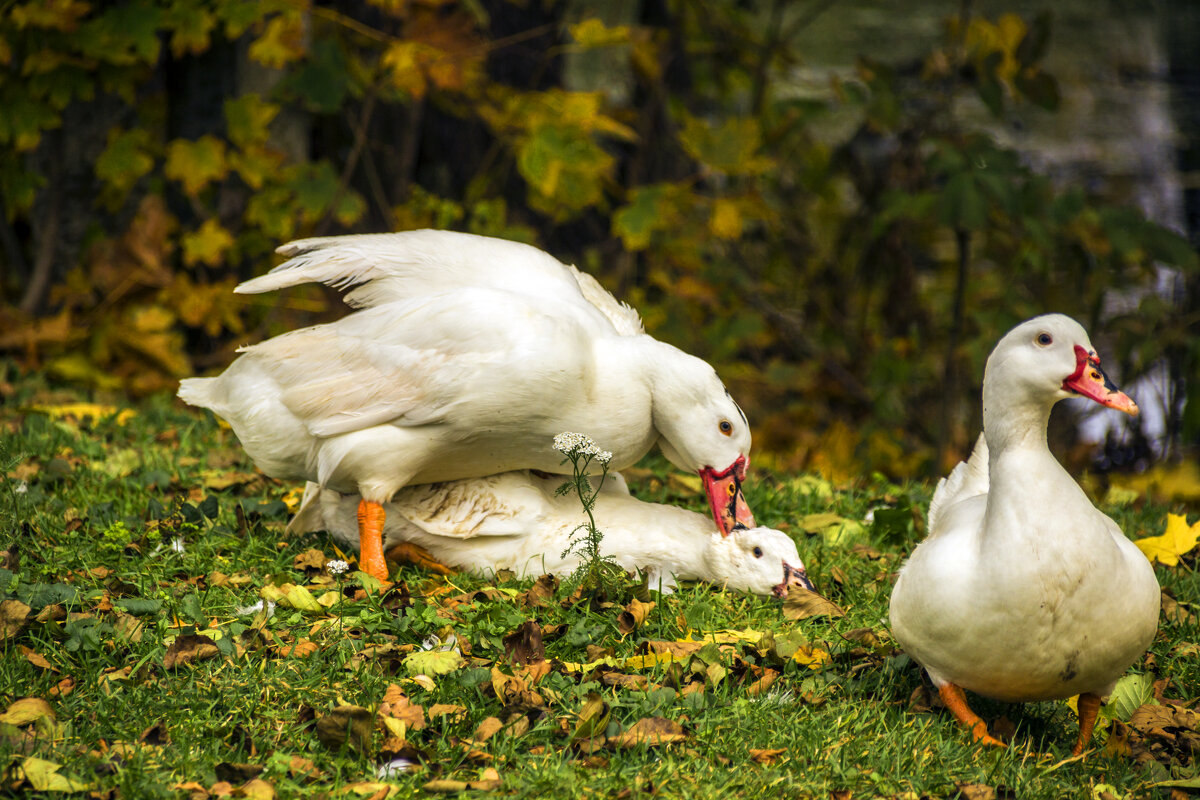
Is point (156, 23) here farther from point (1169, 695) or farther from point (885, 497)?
point (1169, 695)

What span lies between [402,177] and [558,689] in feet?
16.9

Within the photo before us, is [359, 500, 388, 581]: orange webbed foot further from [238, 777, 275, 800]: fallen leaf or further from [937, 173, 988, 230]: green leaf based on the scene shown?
[937, 173, 988, 230]: green leaf

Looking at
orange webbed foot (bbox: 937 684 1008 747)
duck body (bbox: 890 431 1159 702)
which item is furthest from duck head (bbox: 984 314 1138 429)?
orange webbed foot (bbox: 937 684 1008 747)

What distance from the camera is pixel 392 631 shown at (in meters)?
3.24

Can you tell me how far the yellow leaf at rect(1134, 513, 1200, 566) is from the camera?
411 centimetres

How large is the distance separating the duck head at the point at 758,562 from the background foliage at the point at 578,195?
83.9 inches

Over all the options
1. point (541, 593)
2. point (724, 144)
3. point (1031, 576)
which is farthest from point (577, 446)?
point (724, 144)

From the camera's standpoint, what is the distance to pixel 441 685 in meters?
2.83

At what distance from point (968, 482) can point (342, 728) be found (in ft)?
6.42

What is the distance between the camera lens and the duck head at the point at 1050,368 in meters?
2.66

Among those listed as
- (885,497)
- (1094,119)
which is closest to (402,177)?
(885,497)

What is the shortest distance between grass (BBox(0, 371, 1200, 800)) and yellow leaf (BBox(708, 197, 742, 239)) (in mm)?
2882

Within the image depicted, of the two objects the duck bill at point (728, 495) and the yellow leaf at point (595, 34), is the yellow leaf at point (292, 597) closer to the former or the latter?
the duck bill at point (728, 495)

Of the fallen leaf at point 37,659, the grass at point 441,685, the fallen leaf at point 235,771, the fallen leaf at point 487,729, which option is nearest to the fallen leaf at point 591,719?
the grass at point 441,685
